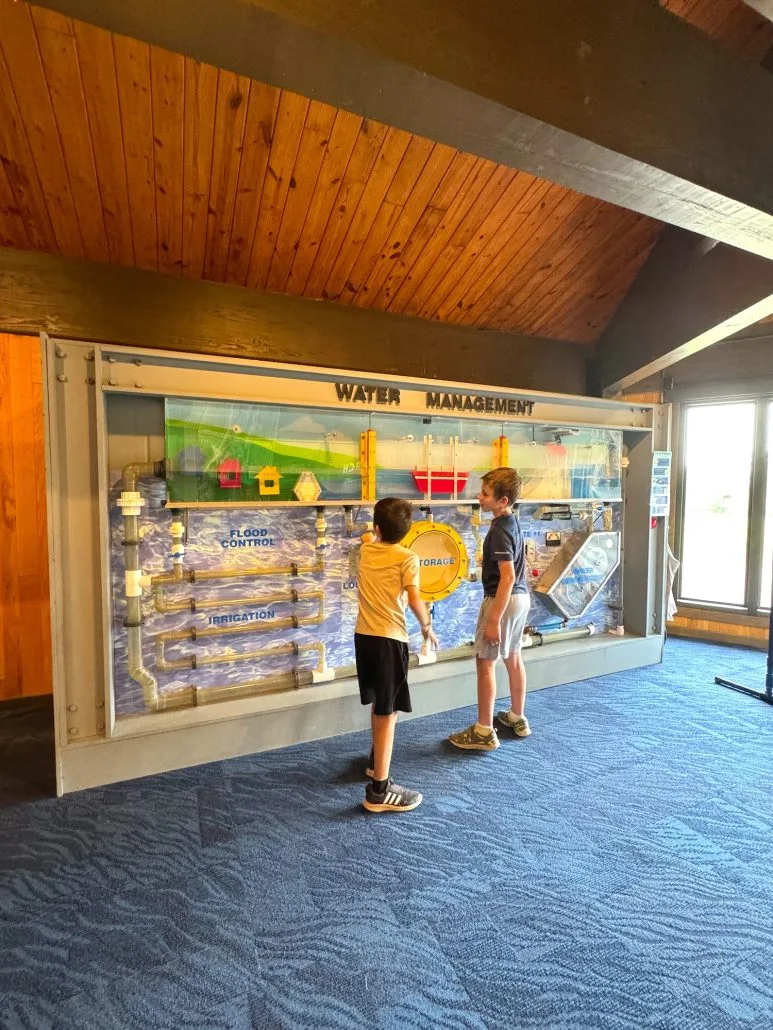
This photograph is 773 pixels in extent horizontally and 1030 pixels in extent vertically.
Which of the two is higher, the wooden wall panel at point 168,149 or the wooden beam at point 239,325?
the wooden wall panel at point 168,149

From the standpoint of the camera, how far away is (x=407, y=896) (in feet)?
5.79

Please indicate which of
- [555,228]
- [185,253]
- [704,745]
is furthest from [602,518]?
[185,253]

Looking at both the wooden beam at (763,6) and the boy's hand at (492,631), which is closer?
the wooden beam at (763,6)

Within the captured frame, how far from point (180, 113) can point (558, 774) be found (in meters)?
3.32

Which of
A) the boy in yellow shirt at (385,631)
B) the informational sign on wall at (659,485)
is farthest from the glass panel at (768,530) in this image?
the boy in yellow shirt at (385,631)

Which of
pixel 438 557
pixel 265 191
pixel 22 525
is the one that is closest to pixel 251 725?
pixel 438 557

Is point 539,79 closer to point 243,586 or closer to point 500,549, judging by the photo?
point 500,549

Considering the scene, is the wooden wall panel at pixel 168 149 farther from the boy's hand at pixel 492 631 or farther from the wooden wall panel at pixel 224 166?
the boy's hand at pixel 492 631

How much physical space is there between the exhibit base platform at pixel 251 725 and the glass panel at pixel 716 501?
2.09m

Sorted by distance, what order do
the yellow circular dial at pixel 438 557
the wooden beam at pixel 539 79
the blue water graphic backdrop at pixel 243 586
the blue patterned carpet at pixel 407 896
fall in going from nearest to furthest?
the wooden beam at pixel 539 79
the blue patterned carpet at pixel 407 896
the blue water graphic backdrop at pixel 243 586
the yellow circular dial at pixel 438 557

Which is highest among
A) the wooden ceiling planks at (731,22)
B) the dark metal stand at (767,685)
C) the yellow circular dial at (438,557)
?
the wooden ceiling planks at (731,22)

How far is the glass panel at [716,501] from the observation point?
180 inches

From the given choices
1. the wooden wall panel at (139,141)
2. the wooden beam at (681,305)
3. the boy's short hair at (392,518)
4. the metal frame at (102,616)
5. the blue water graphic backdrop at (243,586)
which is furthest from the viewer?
the wooden beam at (681,305)

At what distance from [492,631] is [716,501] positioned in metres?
3.34
